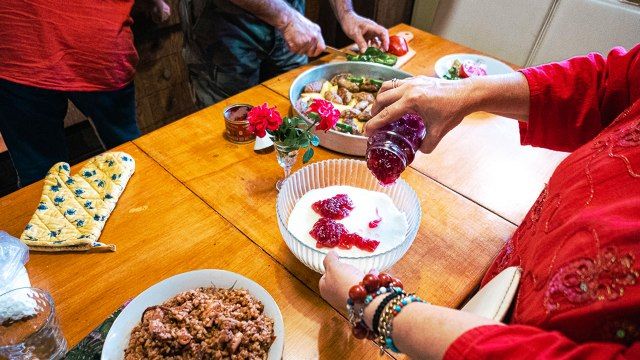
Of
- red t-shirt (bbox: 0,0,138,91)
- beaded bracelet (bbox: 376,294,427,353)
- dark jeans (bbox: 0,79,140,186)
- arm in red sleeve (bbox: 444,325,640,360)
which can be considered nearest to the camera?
arm in red sleeve (bbox: 444,325,640,360)

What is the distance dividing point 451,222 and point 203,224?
731 millimetres

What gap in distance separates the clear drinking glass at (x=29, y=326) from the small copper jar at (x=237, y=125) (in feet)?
2.48

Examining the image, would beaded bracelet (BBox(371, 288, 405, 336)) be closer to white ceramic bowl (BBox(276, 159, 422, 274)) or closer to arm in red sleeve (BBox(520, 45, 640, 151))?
white ceramic bowl (BBox(276, 159, 422, 274))

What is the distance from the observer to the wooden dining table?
0.94 m

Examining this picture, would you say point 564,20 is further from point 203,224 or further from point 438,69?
point 203,224

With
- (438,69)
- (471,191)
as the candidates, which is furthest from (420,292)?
(438,69)

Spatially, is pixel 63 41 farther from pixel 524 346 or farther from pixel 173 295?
pixel 524 346

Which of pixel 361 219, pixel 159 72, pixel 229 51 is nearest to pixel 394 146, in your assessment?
pixel 361 219

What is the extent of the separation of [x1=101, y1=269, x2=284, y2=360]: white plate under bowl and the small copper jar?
0.63 m

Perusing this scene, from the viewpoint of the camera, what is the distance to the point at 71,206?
3.71 ft

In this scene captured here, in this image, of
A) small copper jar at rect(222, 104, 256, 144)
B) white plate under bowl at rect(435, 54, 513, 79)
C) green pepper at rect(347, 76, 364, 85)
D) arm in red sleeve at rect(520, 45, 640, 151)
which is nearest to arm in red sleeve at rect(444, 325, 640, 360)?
arm in red sleeve at rect(520, 45, 640, 151)

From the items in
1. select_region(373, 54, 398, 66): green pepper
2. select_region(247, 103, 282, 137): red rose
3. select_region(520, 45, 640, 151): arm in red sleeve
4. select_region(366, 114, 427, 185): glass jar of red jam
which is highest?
select_region(520, 45, 640, 151): arm in red sleeve

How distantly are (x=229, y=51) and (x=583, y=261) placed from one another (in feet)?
5.74

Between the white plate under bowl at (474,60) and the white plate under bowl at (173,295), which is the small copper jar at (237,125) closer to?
the white plate under bowl at (173,295)
